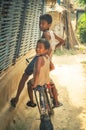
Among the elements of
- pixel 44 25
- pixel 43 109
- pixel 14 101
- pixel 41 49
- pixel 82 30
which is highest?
pixel 44 25

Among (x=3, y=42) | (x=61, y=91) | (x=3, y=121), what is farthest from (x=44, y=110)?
(x=61, y=91)

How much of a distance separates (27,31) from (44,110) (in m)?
3.14

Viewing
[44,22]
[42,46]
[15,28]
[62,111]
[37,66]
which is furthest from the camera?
[62,111]

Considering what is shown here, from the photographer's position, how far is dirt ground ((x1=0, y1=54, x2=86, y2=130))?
6.04m

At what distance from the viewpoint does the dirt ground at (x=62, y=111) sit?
6035 millimetres

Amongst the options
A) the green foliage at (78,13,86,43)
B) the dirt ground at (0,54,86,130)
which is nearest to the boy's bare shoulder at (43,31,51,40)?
the dirt ground at (0,54,86,130)

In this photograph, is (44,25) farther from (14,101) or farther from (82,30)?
(82,30)

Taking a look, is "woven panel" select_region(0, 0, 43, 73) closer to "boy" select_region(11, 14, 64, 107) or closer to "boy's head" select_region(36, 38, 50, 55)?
"boy" select_region(11, 14, 64, 107)

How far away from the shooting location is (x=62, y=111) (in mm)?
7320

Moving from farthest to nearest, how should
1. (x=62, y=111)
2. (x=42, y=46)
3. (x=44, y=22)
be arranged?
(x=62, y=111) → (x=44, y=22) → (x=42, y=46)

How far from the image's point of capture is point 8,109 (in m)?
5.95

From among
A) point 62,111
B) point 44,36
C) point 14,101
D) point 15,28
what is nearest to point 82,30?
point 62,111

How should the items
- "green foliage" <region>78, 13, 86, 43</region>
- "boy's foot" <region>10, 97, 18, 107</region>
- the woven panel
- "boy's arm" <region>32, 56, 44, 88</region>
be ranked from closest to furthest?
1. "boy's arm" <region>32, 56, 44, 88</region>
2. the woven panel
3. "boy's foot" <region>10, 97, 18, 107</region>
4. "green foliage" <region>78, 13, 86, 43</region>

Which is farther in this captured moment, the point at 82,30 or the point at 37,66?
the point at 82,30
